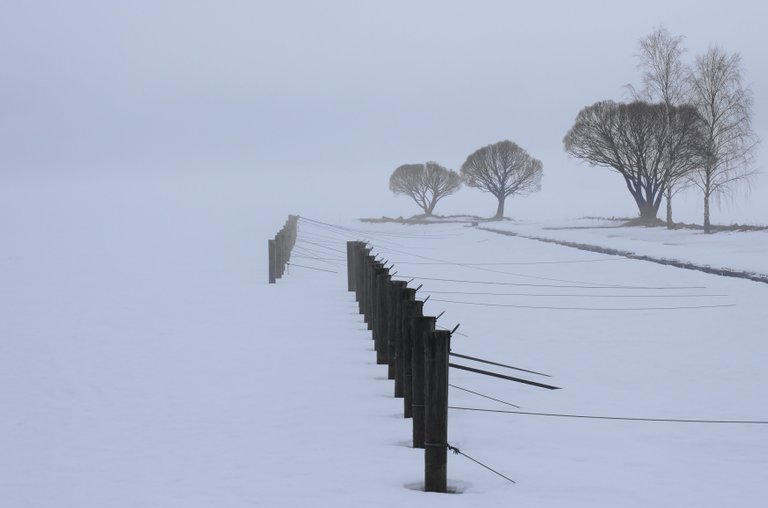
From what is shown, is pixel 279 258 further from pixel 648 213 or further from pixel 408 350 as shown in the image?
pixel 648 213

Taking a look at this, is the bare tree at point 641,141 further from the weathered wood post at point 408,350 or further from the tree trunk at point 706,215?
the weathered wood post at point 408,350

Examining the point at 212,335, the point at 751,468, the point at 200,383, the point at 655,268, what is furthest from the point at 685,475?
the point at 655,268

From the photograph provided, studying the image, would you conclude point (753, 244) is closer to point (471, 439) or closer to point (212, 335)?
point (212, 335)

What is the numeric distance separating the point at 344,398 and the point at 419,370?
2633mm

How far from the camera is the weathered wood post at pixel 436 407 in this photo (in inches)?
271

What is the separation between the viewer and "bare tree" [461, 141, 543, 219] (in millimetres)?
84938

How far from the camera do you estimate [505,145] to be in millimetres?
85438

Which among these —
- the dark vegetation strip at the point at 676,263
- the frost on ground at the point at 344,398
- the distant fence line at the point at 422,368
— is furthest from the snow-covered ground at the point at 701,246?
the distant fence line at the point at 422,368

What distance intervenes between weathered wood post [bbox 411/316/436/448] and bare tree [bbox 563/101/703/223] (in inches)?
1659

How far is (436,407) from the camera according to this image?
693 centimetres

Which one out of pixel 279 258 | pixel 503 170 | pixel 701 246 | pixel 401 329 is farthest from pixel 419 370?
pixel 503 170

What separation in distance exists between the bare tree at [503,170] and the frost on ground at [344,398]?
6234 cm

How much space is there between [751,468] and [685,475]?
2.34 feet

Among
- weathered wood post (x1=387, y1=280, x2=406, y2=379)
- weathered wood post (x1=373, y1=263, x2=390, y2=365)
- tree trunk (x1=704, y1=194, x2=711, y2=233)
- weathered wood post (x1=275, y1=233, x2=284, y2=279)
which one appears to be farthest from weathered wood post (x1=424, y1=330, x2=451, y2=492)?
tree trunk (x1=704, y1=194, x2=711, y2=233)
